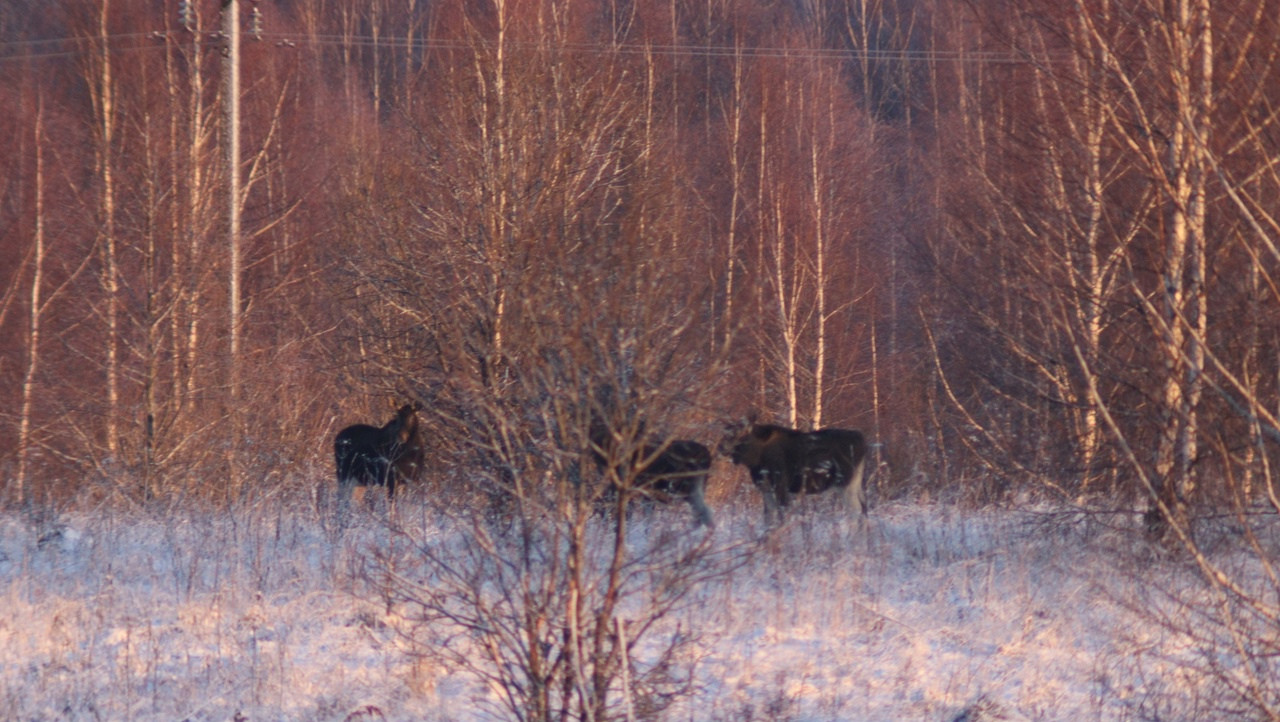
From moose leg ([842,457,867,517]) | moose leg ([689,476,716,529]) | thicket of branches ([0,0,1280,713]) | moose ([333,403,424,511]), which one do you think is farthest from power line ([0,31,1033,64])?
moose ([333,403,424,511])

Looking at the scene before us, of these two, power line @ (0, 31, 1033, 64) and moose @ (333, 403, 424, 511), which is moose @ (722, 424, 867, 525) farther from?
power line @ (0, 31, 1033, 64)

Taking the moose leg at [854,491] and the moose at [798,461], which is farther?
the moose leg at [854,491]

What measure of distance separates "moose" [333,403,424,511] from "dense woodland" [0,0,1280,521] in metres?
0.34

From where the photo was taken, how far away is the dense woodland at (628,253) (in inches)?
184

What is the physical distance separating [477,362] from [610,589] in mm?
3583

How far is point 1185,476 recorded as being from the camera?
19.1ft

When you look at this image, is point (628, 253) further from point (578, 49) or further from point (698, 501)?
point (578, 49)

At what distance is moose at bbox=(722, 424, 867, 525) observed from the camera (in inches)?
373

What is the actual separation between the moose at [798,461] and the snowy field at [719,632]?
0.93 m

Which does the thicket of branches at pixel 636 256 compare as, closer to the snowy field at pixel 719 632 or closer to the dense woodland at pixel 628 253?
Result: the dense woodland at pixel 628 253

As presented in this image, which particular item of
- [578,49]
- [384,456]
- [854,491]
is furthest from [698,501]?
[578,49]

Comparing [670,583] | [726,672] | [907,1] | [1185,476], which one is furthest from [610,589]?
[907,1]

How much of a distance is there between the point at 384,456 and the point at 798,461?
3541 millimetres

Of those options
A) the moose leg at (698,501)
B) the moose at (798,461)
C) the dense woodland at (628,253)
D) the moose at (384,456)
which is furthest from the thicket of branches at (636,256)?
the moose leg at (698,501)
